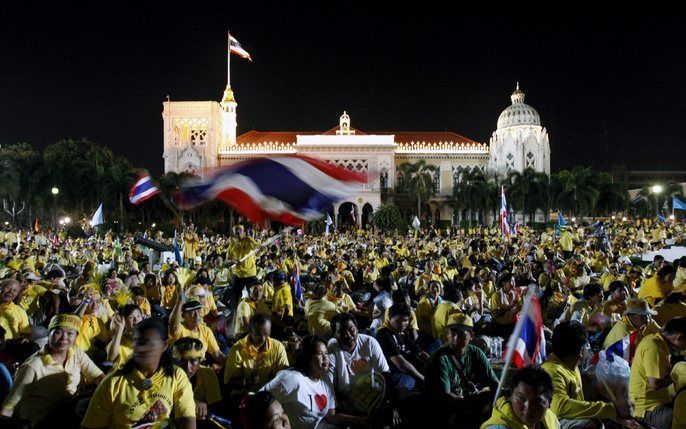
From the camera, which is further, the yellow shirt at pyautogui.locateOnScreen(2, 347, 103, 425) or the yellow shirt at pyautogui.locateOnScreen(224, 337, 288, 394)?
the yellow shirt at pyautogui.locateOnScreen(224, 337, 288, 394)

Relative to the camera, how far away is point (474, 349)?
5.05 meters

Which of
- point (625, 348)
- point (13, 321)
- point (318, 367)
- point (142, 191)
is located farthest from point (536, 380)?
point (142, 191)

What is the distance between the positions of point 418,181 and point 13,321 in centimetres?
4965

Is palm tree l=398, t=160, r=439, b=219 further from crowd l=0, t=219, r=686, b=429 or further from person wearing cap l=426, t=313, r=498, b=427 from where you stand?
person wearing cap l=426, t=313, r=498, b=427

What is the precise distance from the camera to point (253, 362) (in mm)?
5180

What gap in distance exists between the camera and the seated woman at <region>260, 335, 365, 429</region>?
4258mm

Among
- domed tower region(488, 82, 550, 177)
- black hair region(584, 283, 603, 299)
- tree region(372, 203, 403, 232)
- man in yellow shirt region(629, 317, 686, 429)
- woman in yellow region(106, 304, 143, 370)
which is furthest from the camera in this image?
domed tower region(488, 82, 550, 177)

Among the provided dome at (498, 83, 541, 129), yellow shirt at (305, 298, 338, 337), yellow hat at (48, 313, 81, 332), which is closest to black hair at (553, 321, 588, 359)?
yellow shirt at (305, 298, 338, 337)

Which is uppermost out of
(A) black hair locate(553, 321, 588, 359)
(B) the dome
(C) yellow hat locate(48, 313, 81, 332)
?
(B) the dome

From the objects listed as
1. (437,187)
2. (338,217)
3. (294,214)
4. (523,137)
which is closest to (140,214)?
(338,217)

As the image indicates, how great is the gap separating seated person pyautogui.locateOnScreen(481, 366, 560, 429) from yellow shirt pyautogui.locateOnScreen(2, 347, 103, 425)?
3.17 meters

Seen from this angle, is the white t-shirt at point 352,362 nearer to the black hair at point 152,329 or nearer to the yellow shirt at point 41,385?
the black hair at point 152,329

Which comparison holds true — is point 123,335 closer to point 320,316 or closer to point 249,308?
point 249,308

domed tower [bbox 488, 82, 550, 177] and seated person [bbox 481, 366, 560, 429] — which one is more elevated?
domed tower [bbox 488, 82, 550, 177]
